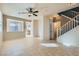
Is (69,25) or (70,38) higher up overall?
(69,25)

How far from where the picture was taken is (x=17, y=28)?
324 cm

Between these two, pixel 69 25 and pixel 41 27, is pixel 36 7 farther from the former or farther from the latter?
pixel 69 25

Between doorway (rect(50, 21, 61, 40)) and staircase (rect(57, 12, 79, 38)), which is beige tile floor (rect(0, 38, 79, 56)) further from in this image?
staircase (rect(57, 12, 79, 38))

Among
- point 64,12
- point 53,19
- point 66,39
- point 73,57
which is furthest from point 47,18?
point 73,57

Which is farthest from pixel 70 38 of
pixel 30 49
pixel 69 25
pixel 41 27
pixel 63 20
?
pixel 30 49

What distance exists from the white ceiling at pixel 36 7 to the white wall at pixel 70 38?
1.86 ft

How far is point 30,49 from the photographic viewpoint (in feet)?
9.95

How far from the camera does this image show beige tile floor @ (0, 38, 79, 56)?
2.86 metres

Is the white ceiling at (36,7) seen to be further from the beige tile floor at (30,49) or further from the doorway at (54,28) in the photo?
the beige tile floor at (30,49)

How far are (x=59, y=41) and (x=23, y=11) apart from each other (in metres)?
1.04

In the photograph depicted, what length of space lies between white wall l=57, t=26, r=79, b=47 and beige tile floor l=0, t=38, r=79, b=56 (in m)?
0.14

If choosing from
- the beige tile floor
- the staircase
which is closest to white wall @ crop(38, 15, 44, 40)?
the beige tile floor

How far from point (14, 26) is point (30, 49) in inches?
24.8

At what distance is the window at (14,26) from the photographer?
312cm
